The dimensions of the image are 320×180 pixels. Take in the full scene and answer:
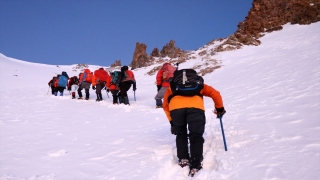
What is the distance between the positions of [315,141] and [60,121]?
25.5 ft

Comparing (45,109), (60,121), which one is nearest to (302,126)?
(60,121)

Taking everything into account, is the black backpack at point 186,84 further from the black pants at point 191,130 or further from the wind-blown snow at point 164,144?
the wind-blown snow at point 164,144

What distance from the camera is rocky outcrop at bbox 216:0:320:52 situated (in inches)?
1364

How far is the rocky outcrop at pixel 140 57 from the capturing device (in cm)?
6533

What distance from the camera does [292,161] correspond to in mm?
3631

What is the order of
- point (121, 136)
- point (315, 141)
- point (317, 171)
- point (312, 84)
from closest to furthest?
point (317, 171) → point (315, 141) → point (121, 136) → point (312, 84)

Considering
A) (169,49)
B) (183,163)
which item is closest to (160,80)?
(183,163)

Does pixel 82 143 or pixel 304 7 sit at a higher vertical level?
pixel 304 7

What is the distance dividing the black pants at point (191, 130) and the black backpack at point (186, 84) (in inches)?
10.9

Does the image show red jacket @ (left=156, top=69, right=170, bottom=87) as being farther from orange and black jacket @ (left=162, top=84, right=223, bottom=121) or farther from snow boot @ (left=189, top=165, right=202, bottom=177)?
snow boot @ (left=189, top=165, right=202, bottom=177)

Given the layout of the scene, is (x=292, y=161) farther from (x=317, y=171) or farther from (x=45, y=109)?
(x=45, y=109)

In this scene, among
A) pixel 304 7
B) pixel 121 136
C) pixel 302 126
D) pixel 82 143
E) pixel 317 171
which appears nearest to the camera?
pixel 317 171

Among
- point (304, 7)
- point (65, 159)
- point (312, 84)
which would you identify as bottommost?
point (65, 159)

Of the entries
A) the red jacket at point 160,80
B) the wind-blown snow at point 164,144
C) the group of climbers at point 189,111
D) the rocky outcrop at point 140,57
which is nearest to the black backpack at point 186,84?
the group of climbers at point 189,111
